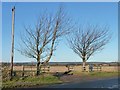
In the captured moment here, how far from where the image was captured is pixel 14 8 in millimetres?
24328

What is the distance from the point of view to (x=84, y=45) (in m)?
41.6

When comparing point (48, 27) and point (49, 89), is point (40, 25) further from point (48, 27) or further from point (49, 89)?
point (49, 89)

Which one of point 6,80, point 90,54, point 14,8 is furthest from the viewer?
point 90,54

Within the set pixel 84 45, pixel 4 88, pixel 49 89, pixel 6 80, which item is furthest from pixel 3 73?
pixel 84 45

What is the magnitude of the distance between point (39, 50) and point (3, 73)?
630 cm

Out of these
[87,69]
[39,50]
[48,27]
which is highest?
[48,27]

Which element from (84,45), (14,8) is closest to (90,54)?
(84,45)

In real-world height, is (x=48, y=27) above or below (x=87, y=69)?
above

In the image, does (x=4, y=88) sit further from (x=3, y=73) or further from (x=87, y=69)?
(x=87, y=69)

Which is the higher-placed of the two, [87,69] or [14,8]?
[14,8]

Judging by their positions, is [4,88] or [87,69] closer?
[4,88]

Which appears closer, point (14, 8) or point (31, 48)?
point (14, 8)

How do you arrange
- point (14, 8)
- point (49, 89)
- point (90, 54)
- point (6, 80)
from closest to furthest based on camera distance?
point (49, 89)
point (6, 80)
point (14, 8)
point (90, 54)

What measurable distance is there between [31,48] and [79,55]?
1466cm
